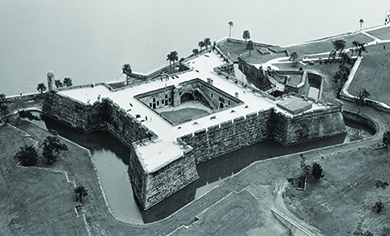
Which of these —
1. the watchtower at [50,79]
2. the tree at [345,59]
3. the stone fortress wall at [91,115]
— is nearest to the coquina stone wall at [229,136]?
the stone fortress wall at [91,115]

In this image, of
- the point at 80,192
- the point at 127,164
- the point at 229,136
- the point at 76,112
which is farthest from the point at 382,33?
the point at 80,192

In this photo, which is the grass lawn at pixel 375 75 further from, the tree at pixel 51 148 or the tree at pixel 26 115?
the tree at pixel 26 115

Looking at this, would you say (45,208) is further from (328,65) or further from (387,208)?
(328,65)

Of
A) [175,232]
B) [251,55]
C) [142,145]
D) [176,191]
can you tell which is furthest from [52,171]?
[251,55]

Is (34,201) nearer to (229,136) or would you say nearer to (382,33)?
(229,136)

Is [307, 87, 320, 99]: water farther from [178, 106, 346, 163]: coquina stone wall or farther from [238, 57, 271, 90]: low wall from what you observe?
[178, 106, 346, 163]: coquina stone wall

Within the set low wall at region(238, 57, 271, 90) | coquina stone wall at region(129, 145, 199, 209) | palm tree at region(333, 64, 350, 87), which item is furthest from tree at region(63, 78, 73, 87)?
palm tree at region(333, 64, 350, 87)
